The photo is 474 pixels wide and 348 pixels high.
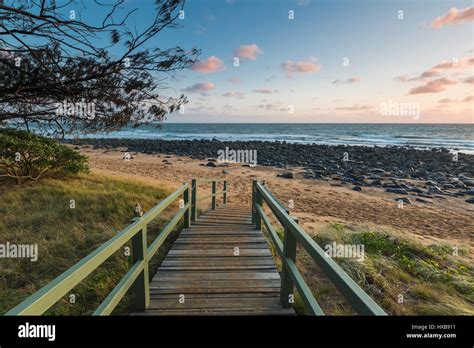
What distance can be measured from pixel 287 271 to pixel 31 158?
1024 cm

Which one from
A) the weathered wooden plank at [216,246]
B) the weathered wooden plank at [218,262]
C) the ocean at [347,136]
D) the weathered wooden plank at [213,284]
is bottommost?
the weathered wooden plank at [213,284]

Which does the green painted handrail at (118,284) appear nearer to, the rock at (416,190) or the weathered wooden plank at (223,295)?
the weathered wooden plank at (223,295)

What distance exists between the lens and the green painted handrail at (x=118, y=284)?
1.30 metres

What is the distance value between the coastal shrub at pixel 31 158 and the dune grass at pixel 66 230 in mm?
743

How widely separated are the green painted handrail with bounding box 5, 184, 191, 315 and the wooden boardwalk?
41cm

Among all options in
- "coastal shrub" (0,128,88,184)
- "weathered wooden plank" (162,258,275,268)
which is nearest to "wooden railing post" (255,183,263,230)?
"weathered wooden plank" (162,258,275,268)

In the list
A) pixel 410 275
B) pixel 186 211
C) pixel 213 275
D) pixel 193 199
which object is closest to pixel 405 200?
pixel 410 275

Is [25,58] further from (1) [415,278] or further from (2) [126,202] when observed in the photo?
(1) [415,278]

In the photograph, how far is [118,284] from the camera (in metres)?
2.25

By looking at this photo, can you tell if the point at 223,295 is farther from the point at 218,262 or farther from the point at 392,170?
the point at 392,170

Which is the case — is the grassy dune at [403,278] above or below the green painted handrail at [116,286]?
below

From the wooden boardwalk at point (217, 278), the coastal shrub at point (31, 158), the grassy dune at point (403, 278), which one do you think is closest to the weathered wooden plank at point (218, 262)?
the wooden boardwalk at point (217, 278)

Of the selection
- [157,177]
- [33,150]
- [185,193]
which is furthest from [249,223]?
[157,177]
